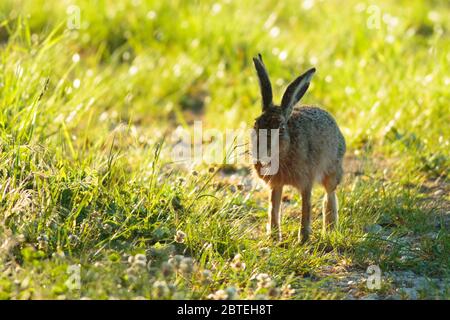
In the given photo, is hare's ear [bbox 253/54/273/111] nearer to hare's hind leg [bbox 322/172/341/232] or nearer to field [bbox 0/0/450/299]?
field [bbox 0/0/450/299]

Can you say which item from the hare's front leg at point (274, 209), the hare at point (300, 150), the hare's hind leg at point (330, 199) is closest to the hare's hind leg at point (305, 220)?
the hare at point (300, 150)

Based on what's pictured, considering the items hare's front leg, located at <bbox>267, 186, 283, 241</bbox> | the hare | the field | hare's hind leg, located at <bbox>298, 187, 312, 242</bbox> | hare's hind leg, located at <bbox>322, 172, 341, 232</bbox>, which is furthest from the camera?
hare's hind leg, located at <bbox>322, 172, 341, 232</bbox>

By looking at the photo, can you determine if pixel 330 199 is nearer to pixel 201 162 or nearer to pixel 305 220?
pixel 305 220

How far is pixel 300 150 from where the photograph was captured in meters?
4.99

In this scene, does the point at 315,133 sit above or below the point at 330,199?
above

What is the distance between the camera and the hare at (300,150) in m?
4.84

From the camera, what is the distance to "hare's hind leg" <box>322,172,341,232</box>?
209 inches

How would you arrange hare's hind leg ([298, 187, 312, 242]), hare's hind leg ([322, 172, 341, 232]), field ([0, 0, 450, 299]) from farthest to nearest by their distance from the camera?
hare's hind leg ([322, 172, 341, 232]) → hare's hind leg ([298, 187, 312, 242]) → field ([0, 0, 450, 299])

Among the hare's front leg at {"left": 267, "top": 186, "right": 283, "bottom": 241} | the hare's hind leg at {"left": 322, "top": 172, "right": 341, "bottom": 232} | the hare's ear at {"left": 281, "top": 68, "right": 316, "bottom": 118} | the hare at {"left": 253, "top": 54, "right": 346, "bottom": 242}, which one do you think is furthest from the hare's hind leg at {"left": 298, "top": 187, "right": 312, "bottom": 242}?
the hare's ear at {"left": 281, "top": 68, "right": 316, "bottom": 118}

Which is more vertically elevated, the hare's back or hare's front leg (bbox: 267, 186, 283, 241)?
the hare's back

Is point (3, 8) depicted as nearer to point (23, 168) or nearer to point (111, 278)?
point (23, 168)

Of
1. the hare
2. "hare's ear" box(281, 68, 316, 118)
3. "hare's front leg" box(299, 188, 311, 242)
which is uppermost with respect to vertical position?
"hare's ear" box(281, 68, 316, 118)

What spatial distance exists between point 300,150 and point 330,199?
541 mm

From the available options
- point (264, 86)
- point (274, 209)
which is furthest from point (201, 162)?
point (264, 86)
